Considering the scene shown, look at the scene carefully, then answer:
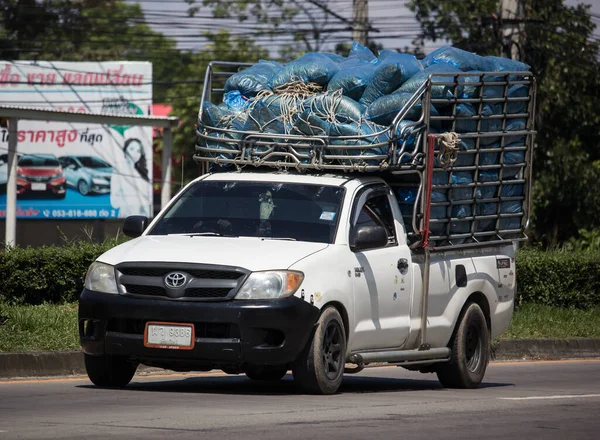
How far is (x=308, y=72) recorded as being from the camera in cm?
1157

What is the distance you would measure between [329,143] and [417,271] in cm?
131

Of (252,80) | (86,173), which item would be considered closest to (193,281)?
(252,80)

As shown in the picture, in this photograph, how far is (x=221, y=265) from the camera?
909 cm

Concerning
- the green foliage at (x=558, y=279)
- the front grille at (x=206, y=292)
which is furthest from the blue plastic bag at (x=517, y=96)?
the green foliage at (x=558, y=279)

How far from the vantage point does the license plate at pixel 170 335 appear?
912 cm

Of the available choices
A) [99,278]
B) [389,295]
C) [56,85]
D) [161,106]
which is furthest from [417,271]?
[161,106]

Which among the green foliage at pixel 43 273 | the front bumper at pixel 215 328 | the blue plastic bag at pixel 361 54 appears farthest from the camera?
the green foliage at pixel 43 273

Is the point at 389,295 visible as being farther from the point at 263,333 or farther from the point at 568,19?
the point at 568,19

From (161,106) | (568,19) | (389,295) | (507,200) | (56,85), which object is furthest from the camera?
(161,106)

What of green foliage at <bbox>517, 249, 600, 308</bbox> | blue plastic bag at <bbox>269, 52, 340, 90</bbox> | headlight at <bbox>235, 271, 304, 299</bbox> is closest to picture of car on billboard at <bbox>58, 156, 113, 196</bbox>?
green foliage at <bbox>517, 249, 600, 308</bbox>

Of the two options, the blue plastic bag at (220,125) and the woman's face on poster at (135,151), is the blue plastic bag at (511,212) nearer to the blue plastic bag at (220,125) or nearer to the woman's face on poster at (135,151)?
the blue plastic bag at (220,125)

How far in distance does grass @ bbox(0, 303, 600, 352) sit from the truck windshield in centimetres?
219

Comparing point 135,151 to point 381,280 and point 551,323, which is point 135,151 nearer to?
point 551,323

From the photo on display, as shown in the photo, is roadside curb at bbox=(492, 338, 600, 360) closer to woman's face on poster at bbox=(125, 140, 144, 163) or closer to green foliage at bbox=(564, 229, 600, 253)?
green foliage at bbox=(564, 229, 600, 253)
